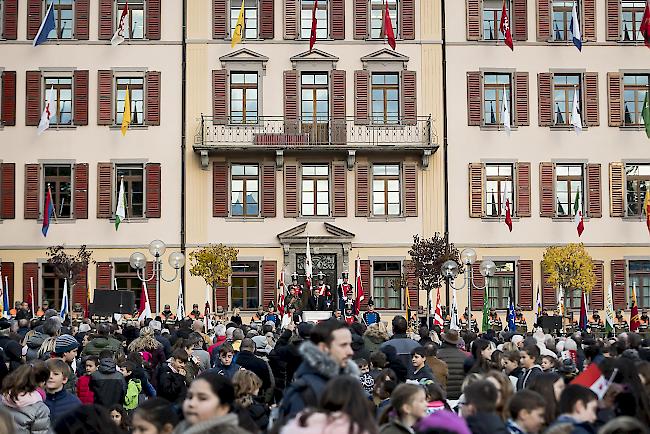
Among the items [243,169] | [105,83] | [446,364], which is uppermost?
[105,83]

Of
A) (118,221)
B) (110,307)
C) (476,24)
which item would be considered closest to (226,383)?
(110,307)

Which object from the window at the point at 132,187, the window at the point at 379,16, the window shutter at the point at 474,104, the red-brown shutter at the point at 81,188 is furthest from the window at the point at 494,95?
the red-brown shutter at the point at 81,188

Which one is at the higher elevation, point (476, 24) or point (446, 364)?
point (476, 24)

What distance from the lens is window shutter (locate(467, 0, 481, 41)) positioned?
3925 centimetres

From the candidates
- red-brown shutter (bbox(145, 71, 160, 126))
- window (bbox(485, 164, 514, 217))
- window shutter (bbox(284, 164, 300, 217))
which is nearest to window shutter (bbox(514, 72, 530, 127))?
window (bbox(485, 164, 514, 217))

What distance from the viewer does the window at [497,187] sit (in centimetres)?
3894

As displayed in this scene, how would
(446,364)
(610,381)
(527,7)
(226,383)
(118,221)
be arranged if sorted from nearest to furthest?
(226,383) → (610,381) → (446,364) → (118,221) → (527,7)

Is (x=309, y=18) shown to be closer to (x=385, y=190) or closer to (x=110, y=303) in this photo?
(x=385, y=190)

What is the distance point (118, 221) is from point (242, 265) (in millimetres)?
4388

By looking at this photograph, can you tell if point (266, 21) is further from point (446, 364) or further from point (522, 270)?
point (446, 364)

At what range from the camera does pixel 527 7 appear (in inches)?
1561

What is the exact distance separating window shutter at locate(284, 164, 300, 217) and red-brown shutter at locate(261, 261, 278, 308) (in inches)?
70.7

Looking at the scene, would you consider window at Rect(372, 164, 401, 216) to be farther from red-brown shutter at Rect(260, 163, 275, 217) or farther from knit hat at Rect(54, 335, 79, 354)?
knit hat at Rect(54, 335, 79, 354)

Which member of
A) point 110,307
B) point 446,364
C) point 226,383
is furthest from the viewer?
point 110,307
